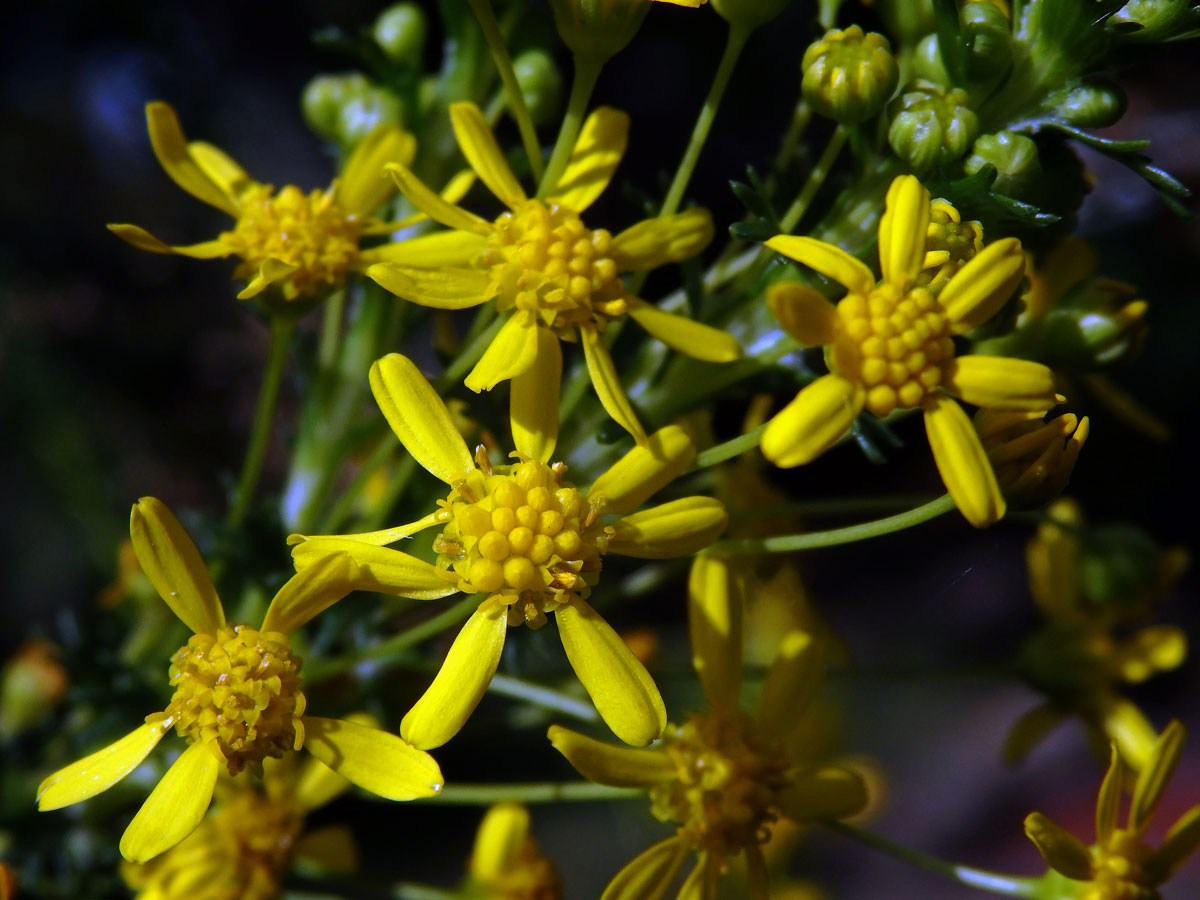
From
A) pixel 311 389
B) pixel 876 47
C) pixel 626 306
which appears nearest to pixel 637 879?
pixel 626 306

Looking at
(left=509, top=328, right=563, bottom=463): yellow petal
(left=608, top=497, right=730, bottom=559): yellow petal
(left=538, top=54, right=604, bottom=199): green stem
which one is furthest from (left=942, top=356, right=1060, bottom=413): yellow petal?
Answer: (left=538, top=54, right=604, bottom=199): green stem

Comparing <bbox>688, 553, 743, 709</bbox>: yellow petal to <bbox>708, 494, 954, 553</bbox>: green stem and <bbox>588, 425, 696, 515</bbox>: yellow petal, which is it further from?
<bbox>588, 425, 696, 515</bbox>: yellow petal

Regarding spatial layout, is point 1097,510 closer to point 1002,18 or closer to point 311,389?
point 1002,18

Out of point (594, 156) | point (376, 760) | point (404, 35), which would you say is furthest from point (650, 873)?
point (404, 35)

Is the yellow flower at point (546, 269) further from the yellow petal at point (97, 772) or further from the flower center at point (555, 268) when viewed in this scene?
the yellow petal at point (97, 772)

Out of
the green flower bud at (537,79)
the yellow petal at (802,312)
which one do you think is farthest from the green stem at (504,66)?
the yellow petal at (802,312)
